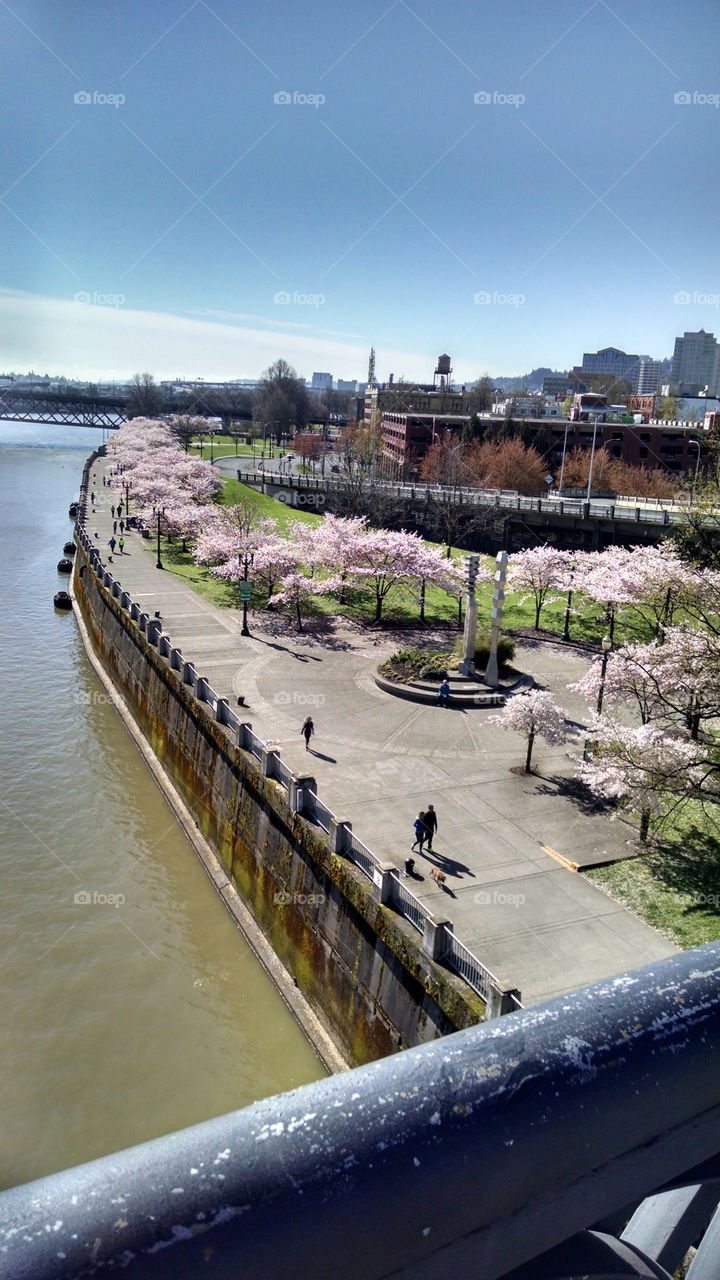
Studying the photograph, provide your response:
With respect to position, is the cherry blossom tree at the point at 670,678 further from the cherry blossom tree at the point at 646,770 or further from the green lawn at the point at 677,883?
the green lawn at the point at 677,883

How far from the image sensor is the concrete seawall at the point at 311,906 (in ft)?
40.9

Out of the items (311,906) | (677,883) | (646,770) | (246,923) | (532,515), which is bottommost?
(246,923)

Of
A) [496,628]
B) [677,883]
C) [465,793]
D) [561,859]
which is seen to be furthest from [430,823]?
[496,628]

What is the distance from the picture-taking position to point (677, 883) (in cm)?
1542

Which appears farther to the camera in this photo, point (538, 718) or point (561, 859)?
point (538, 718)

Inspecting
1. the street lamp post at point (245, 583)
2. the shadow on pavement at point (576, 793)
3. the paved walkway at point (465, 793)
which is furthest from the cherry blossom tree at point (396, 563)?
the shadow on pavement at point (576, 793)

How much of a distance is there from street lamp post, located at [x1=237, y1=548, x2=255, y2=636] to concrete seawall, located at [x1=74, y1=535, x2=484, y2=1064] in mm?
6095

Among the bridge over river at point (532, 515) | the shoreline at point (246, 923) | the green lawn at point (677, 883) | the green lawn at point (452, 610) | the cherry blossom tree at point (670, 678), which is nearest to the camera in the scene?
the green lawn at point (677, 883)

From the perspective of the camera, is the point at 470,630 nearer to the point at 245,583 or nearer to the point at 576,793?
the point at 245,583

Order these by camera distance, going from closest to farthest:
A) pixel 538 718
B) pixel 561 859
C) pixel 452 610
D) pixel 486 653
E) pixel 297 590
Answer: pixel 561 859, pixel 538 718, pixel 486 653, pixel 297 590, pixel 452 610

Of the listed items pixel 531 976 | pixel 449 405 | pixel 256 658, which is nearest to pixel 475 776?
pixel 531 976

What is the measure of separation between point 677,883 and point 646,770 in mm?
2153

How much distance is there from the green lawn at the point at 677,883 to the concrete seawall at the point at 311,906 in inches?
172

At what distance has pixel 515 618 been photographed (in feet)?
125
